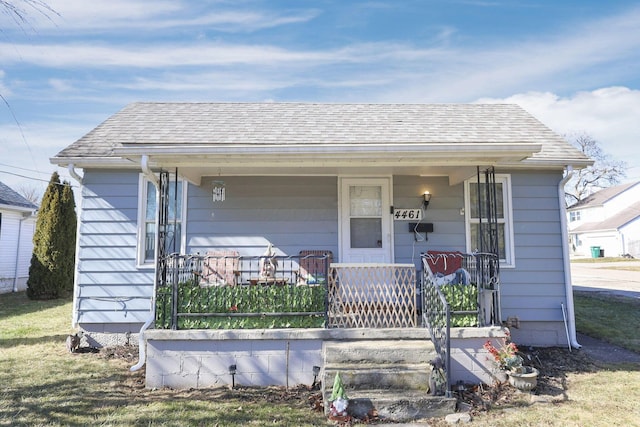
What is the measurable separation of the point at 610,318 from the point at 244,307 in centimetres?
791

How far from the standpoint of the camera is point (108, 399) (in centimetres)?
391

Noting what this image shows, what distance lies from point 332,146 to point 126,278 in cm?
400

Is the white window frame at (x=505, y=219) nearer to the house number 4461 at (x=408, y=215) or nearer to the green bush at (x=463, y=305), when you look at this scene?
the house number 4461 at (x=408, y=215)

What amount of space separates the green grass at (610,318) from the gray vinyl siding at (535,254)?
1.45 metres

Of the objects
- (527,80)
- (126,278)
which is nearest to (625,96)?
(527,80)

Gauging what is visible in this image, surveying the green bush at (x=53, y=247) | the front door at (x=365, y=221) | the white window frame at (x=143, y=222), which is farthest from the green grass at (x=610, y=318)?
the green bush at (x=53, y=247)

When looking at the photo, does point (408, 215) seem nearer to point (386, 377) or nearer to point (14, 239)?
point (386, 377)

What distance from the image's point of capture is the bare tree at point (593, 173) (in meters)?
35.1

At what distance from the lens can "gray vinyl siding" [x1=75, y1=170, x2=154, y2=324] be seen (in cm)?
587

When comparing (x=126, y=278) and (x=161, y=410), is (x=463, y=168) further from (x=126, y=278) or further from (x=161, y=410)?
(x=126, y=278)

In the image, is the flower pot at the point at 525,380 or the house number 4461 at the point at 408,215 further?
the house number 4461 at the point at 408,215

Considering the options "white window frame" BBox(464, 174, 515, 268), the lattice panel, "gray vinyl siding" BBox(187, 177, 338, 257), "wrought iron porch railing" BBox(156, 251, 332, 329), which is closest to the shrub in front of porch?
"wrought iron porch railing" BBox(156, 251, 332, 329)

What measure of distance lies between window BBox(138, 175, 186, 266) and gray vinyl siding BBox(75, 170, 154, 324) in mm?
93

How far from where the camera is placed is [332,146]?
4484 millimetres
